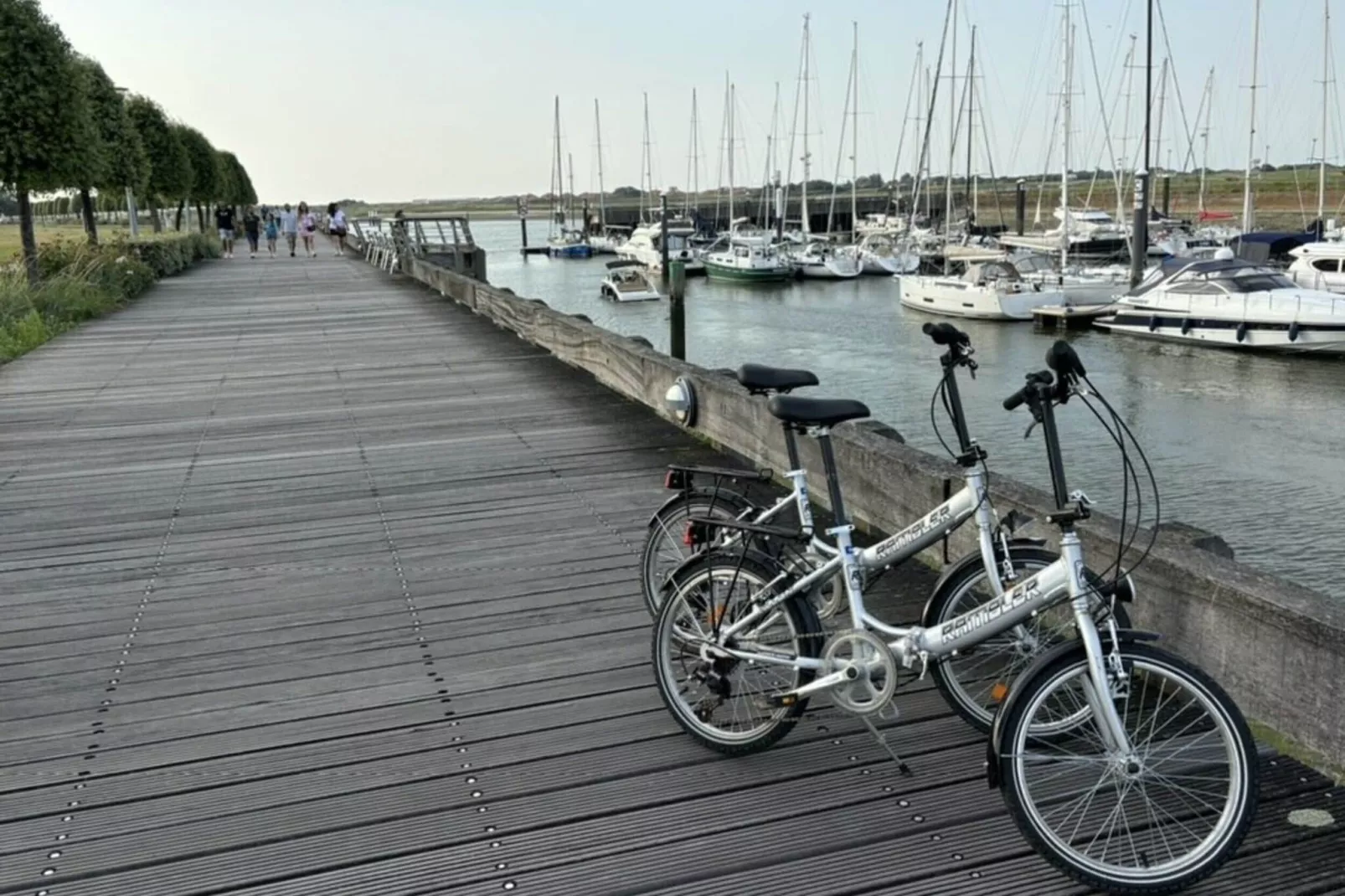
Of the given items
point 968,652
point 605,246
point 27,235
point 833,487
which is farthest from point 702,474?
point 605,246

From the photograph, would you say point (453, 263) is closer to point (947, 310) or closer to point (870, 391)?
point (870, 391)

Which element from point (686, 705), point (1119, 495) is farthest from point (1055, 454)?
point (1119, 495)

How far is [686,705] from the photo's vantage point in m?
3.64

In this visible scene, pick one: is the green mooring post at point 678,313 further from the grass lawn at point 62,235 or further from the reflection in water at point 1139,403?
the grass lawn at point 62,235

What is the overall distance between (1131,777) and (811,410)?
48.7 inches

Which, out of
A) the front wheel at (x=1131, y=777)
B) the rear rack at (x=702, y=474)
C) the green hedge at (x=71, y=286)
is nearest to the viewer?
the front wheel at (x=1131, y=777)

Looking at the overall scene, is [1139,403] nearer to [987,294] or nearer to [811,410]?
[987,294]

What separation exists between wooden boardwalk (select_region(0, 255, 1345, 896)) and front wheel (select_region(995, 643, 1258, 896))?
0.43ft

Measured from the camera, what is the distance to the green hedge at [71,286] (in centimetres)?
1491

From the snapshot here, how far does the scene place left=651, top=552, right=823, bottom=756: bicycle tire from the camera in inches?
134

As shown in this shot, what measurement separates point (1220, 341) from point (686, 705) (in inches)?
1248

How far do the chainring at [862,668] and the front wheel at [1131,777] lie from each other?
423 millimetres

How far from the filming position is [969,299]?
4034 centimetres

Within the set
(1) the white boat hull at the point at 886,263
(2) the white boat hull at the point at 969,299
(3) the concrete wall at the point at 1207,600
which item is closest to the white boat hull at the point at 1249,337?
(2) the white boat hull at the point at 969,299
